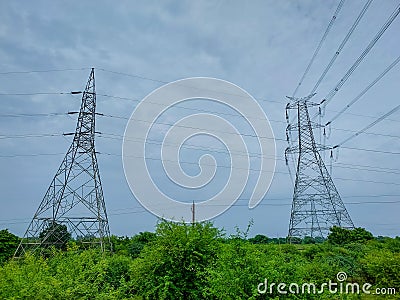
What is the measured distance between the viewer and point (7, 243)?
40.6 metres

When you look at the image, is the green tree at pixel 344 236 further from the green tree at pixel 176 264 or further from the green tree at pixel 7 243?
the green tree at pixel 7 243

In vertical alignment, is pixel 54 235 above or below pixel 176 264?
above

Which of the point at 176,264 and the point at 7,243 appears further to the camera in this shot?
the point at 7,243

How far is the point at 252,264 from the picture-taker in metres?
10.4

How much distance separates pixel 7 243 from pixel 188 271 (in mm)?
32022

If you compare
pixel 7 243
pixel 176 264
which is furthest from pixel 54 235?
pixel 176 264

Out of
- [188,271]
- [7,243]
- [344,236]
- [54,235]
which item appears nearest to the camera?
[188,271]

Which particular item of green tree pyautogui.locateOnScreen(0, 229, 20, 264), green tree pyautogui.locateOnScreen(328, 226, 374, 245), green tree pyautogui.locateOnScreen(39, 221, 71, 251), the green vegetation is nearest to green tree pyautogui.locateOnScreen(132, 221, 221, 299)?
the green vegetation

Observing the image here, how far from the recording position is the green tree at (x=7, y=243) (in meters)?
39.9

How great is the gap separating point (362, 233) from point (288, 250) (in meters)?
14.9

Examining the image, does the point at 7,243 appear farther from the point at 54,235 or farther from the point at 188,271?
the point at 188,271

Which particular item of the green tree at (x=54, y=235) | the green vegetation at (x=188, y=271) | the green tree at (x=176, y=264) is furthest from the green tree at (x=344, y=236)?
the green tree at (x=176, y=264)

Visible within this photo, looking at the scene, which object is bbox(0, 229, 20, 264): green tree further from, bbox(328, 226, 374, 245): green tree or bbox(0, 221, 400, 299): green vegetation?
bbox(328, 226, 374, 245): green tree

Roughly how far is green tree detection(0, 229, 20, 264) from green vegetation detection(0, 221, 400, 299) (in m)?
19.1
